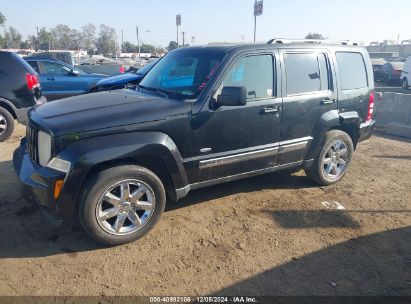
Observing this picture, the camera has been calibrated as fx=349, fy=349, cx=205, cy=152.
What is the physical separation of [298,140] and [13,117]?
19.0 feet

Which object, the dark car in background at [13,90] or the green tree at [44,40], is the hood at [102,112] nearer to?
the dark car in background at [13,90]

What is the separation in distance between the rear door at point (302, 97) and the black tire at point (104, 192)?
1744 millimetres

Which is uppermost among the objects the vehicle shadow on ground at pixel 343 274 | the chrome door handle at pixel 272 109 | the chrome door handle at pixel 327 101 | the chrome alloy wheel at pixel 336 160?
the chrome door handle at pixel 327 101

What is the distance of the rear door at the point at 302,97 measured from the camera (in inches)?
172

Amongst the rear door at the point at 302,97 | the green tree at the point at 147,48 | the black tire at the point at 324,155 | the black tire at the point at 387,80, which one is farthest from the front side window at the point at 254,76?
the green tree at the point at 147,48

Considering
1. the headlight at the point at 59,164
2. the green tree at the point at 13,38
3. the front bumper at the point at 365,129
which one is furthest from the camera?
the green tree at the point at 13,38

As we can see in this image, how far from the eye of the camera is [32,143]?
3559 mm

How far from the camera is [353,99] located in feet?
16.5

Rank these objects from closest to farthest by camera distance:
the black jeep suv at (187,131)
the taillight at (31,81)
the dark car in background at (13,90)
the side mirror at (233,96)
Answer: the black jeep suv at (187,131)
the side mirror at (233,96)
the dark car in background at (13,90)
the taillight at (31,81)

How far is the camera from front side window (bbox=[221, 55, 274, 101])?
394 cm

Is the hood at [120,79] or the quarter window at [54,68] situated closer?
the hood at [120,79]

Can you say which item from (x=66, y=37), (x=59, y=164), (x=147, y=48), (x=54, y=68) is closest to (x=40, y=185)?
(x=59, y=164)

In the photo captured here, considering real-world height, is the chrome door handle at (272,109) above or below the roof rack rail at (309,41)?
below

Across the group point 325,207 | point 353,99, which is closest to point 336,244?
point 325,207
